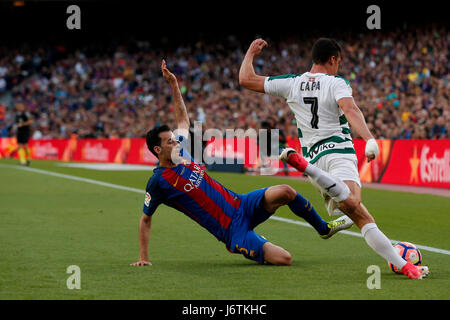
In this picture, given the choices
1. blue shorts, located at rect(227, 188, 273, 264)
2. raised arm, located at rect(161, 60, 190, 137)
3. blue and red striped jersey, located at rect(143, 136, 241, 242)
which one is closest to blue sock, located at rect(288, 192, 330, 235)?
blue shorts, located at rect(227, 188, 273, 264)

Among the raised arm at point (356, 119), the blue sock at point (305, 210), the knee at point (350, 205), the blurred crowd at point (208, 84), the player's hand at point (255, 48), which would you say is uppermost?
the blurred crowd at point (208, 84)

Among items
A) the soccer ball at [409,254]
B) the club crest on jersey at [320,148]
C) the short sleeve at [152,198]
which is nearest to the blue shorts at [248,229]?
the club crest on jersey at [320,148]

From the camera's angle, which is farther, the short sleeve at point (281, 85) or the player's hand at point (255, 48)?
the player's hand at point (255, 48)

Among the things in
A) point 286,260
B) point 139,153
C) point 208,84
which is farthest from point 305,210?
point 208,84

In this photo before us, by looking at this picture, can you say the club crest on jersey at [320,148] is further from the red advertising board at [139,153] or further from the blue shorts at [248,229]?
the red advertising board at [139,153]

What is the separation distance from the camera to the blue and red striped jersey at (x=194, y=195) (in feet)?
23.2

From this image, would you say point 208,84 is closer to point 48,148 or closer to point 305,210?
point 48,148

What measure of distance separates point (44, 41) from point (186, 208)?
43.6 metres

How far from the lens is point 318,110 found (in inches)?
265

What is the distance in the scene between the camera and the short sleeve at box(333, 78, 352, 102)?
252 inches

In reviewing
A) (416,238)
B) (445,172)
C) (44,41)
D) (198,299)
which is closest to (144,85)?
(44,41)

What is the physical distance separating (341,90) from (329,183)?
35.0 inches

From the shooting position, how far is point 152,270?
666 centimetres

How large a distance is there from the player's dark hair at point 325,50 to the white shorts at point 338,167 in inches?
35.6
